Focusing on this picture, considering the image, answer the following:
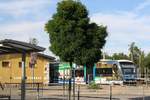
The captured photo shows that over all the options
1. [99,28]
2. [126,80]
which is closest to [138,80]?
[126,80]

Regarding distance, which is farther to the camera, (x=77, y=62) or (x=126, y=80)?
(x=126, y=80)

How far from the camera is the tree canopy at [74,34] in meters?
26.6

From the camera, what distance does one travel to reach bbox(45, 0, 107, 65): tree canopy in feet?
87.4

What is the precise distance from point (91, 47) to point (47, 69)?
44.0 meters

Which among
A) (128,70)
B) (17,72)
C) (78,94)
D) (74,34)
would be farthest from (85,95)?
(17,72)

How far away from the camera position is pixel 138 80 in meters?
68.7

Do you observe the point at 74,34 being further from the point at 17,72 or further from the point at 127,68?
the point at 17,72

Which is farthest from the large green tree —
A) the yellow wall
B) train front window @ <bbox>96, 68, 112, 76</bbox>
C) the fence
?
train front window @ <bbox>96, 68, 112, 76</bbox>

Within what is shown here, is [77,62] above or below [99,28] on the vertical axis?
below

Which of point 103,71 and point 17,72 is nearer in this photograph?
point 103,71

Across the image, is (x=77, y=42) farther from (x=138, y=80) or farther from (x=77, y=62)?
(x=138, y=80)

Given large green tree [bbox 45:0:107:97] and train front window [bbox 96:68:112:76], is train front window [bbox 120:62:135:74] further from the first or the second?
large green tree [bbox 45:0:107:97]

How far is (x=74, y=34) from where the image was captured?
88.4 feet

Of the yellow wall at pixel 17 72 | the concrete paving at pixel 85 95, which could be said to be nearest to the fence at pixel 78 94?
the concrete paving at pixel 85 95
